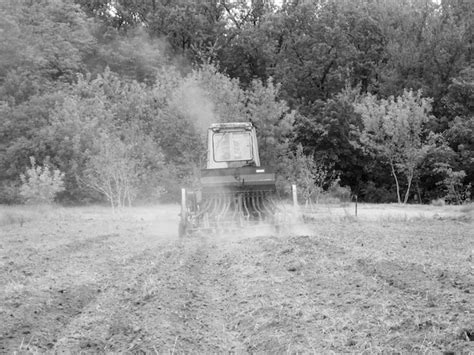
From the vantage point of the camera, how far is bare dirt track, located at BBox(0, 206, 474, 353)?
16.0 feet

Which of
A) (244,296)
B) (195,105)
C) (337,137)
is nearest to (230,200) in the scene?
(244,296)

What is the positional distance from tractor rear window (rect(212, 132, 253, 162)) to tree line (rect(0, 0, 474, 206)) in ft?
26.0

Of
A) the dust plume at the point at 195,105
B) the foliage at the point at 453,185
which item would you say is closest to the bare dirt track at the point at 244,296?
the foliage at the point at 453,185

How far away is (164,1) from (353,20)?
18135 millimetres

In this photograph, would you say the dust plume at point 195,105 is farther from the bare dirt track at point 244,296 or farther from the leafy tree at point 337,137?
the bare dirt track at point 244,296

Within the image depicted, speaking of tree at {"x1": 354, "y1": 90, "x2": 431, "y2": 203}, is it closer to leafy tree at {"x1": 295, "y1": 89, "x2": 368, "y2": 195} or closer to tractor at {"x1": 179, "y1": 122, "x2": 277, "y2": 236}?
leafy tree at {"x1": 295, "y1": 89, "x2": 368, "y2": 195}

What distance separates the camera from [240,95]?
34125mm

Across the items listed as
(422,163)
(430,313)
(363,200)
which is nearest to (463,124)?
(422,163)

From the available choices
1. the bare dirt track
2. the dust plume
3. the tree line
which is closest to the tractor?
the bare dirt track

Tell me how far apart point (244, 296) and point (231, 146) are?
9.81 m

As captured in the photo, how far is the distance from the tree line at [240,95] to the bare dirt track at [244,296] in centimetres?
1337

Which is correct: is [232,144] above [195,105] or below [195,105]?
below

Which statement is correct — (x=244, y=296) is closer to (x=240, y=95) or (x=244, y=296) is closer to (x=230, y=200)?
(x=230, y=200)

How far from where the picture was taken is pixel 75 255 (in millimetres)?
10750
